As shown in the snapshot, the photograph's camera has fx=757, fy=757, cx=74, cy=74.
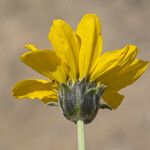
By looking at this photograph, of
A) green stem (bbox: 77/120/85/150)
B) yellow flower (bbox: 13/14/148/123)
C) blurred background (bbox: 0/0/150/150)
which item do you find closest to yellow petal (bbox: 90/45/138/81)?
yellow flower (bbox: 13/14/148/123)

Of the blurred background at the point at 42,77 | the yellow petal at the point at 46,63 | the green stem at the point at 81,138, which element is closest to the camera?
the green stem at the point at 81,138

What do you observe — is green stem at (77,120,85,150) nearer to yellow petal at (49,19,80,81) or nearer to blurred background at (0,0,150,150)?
yellow petal at (49,19,80,81)

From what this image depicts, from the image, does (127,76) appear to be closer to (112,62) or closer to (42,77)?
(112,62)

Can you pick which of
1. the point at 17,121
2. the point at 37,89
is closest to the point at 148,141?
the point at 17,121

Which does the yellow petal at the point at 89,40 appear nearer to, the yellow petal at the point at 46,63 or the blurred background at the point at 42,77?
the yellow petal at the point at 46,63

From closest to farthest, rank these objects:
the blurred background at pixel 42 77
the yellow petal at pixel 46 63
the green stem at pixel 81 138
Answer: the green stem at pixel 81 138, the yellow petal at pixel 46 63, the blurred background at pixel 42 77

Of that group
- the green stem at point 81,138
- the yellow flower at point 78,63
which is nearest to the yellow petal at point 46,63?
the yellow flower at point 78,63

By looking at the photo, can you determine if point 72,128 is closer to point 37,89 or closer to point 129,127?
point 129,127
